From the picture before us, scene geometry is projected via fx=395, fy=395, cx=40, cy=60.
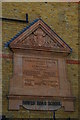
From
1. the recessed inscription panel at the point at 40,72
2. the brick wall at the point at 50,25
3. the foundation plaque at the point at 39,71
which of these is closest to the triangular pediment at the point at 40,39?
the foundation plaque at the point at 39,71

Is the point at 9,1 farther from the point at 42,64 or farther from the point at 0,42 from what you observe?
the point at 42,64

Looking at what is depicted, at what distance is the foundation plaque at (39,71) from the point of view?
414 inches

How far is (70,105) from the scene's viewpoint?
1080 centimetres

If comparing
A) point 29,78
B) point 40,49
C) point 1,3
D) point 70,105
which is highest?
point 1,3

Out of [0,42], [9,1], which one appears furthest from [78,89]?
[9,1]

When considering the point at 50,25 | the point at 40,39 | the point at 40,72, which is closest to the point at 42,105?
the point at 40,72

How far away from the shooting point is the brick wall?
10.5 m

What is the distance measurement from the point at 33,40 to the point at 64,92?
170cm

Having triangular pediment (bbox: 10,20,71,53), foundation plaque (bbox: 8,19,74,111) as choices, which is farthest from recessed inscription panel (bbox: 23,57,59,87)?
triangular pediment (bbox: 10,20,71,53)

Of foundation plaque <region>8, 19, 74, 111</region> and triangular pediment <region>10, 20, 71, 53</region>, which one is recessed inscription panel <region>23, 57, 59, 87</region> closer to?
foundation plaque <region>8, 19, 74, 111</region>

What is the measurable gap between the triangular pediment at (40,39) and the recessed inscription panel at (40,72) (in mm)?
396

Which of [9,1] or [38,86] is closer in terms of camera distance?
[38,86]

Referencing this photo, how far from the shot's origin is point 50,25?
38.0ft

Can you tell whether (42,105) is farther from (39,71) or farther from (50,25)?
(50,25)
